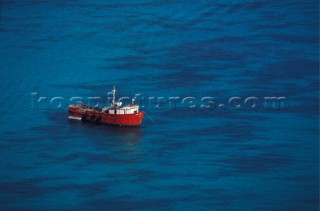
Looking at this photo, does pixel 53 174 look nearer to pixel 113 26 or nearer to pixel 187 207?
pixel 187 207

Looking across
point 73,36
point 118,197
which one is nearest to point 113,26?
point 73,36
